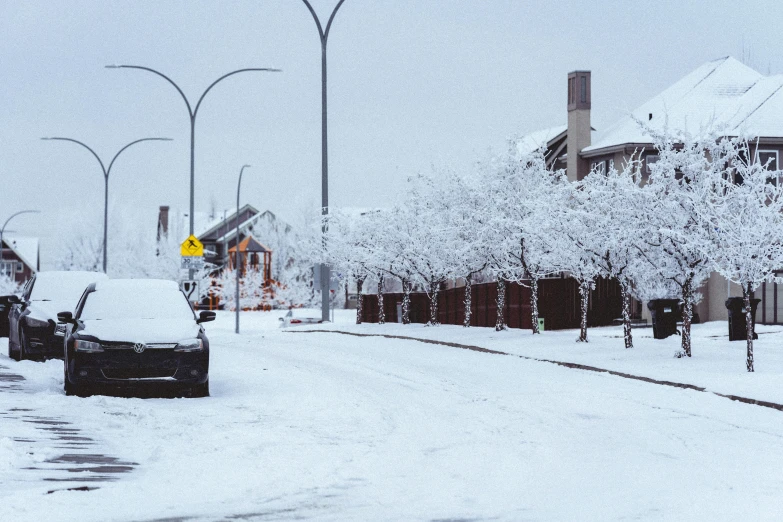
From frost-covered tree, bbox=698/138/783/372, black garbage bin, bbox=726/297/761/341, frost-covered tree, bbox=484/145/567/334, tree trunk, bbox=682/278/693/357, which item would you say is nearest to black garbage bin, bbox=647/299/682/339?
black garbage bin, bbox=726/297/761/341

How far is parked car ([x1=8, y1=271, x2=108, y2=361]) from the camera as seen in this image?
20.7 meters

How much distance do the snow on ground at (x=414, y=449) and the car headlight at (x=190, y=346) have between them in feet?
2.13

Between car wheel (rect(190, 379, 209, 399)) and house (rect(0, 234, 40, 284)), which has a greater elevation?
house (rect(0, 234, 40, 284))

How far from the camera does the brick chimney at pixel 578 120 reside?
4984 cm

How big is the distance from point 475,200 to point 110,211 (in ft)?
232

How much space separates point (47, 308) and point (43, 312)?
12.6 inches

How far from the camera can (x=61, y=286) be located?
22.7m

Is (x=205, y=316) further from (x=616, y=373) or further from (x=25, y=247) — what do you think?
(x=25, y=247)

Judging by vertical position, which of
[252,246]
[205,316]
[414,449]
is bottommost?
[414,449]

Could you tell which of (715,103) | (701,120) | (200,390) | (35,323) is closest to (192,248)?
(35,323)

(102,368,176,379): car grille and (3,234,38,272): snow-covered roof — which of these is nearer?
(102,368,176,379): car grille

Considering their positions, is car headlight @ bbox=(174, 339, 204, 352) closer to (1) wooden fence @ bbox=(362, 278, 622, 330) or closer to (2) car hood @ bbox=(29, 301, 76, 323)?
(2) car hood @ bbox=(29, 301, 76, 323)

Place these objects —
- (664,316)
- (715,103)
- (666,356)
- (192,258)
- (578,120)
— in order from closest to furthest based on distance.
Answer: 1. (666,356)
2. (664,316)
3. (192,258)
4. (715,103)
5. (578,120)

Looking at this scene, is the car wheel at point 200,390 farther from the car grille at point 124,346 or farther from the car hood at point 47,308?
the car hood at point 47,308
